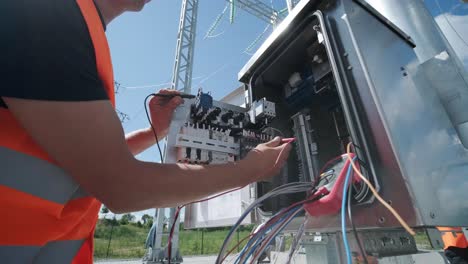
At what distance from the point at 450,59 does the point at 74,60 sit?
1257 mm

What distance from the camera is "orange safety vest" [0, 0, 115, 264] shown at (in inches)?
14.7

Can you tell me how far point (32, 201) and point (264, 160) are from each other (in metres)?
0.52

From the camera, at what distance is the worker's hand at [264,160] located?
2.16 ft

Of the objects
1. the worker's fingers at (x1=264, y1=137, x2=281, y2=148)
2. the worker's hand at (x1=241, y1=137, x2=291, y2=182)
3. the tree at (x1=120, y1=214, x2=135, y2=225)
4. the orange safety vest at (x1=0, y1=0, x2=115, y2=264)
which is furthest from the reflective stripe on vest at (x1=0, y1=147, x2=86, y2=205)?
the tree at (x1=120, y1=214, x2=135, y2=225)

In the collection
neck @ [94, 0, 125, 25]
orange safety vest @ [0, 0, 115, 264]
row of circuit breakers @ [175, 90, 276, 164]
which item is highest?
neck @ [94, 0, 125, 25]

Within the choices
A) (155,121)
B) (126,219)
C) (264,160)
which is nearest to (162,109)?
(155,121)

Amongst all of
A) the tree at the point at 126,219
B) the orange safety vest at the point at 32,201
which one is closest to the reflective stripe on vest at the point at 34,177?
the orange safety vest at the point at 32,201

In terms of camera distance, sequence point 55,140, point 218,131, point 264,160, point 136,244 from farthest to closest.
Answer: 1. point 136,244
2. point 218,131
3. point 264,160
4. point 55,140

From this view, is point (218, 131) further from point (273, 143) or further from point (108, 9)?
point (108, 9)

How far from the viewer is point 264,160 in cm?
70

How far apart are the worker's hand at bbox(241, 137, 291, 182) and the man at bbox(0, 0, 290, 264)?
0.23 meters

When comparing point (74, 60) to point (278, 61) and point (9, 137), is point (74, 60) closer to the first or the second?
point (9, 137)

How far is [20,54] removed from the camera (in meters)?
0.38

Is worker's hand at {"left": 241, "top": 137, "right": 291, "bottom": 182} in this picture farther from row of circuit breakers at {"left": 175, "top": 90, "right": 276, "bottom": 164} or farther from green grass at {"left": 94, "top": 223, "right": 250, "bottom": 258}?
green grass at {"left": 94, "top": 223, "right": 250, "bottom": 258}
